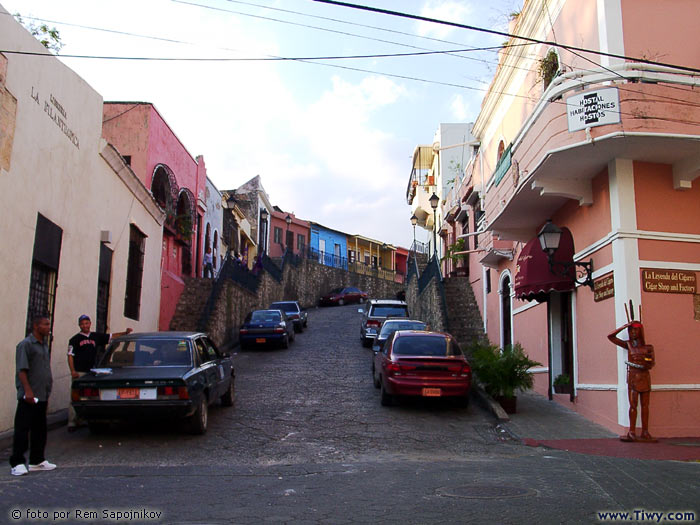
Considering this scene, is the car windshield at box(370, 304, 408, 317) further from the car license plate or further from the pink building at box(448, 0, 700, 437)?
the car license plate

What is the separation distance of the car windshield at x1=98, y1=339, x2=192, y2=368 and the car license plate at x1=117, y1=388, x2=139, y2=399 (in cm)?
73

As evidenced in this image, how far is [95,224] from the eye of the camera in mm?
14312

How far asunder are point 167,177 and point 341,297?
23487mm

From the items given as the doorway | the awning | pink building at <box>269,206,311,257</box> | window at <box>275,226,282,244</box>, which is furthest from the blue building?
the awning

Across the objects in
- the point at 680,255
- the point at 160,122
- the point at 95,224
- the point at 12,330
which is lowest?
the point at 12,330

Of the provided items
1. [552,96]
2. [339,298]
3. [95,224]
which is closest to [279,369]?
[95,224]

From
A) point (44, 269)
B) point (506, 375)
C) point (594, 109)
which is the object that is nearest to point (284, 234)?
point (44, 269)

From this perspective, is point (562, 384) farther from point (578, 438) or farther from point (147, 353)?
point (147, 353)

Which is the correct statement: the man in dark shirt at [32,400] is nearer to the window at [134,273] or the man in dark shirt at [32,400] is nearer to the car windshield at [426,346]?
the car windshield at [426,346]

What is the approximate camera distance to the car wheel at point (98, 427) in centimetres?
972

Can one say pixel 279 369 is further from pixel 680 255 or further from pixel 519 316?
pixel 680 255

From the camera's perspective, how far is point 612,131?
9.94 metres

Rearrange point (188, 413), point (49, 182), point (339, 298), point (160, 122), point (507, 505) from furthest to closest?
point (339, 298), point (160, 122), point (49, 182), point (188, 413), point (507, 505)

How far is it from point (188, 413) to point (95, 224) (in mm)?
6778
